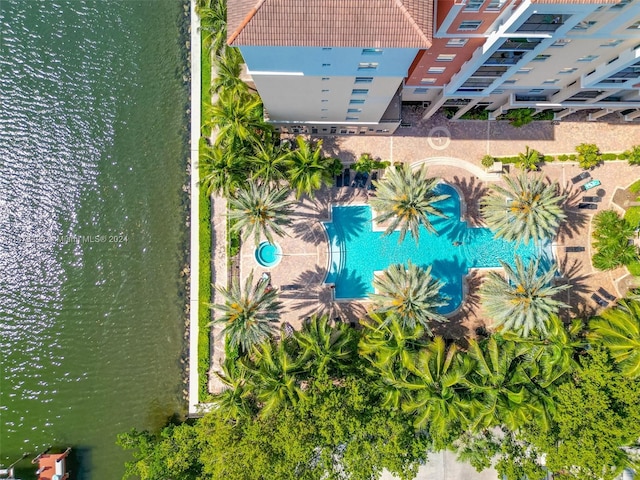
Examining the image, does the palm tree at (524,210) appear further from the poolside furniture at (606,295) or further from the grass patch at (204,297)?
the grass patch at (204,297)

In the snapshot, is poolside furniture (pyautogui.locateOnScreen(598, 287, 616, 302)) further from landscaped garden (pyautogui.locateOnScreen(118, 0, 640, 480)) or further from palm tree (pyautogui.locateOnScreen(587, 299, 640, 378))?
palm tree (pyautogui.locateOnScreen(587, 299, 640, 378))

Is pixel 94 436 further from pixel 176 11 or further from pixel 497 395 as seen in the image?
pixel 176 11

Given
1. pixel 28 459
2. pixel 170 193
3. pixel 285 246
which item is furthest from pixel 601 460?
pixel 28 459

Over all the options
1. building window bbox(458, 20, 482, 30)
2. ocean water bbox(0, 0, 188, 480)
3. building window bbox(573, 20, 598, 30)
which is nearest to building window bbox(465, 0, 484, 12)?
building window bbox(458, 20, 482, 30)

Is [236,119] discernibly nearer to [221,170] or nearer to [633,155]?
[221,170]

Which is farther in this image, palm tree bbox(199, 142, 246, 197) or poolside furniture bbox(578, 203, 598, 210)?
poolside furniture bbox(578, 203, 598, 210)

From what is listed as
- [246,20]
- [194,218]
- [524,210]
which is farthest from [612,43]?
[194,218]

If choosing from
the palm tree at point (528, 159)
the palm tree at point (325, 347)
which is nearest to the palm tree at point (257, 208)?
the palm tree at point (325, 347)
